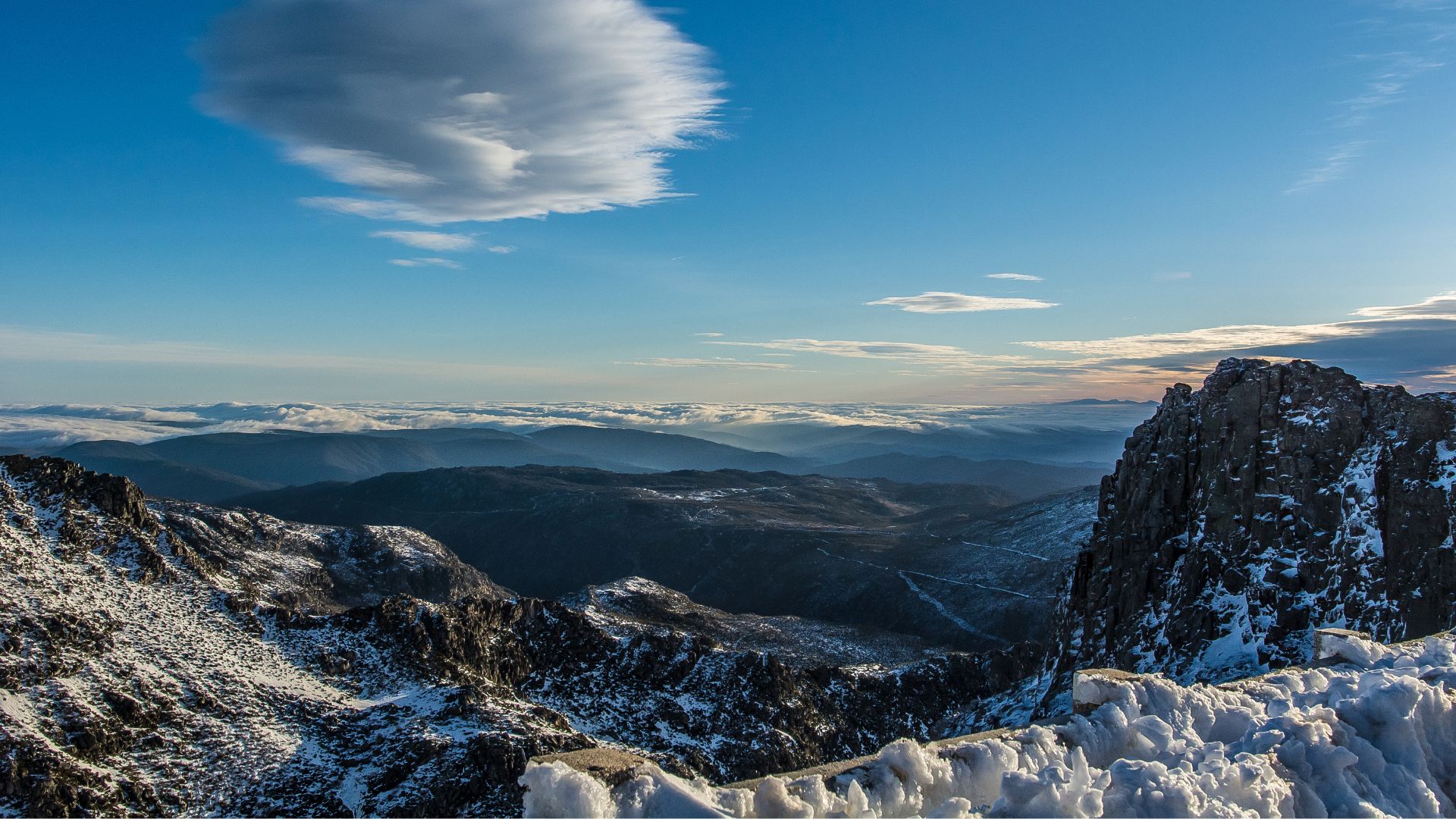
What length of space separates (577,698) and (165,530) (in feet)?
131

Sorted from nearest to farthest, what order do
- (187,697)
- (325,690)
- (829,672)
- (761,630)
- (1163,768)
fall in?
(1163,768), (187,697), (325,690), (829,672), (761,630)

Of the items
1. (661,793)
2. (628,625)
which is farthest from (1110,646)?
(628,625)

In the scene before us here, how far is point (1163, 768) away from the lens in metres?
8.85

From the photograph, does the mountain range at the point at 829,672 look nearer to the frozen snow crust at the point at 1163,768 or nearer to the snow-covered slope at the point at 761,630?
the frozen snow crust at the point at 1163,768

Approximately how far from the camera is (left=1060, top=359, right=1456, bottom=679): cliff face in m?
30.8

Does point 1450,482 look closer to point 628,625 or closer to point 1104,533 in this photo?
point 1104,533

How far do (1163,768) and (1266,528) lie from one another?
34.5 metres

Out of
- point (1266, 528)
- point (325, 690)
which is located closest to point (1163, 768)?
point (1266, 528)

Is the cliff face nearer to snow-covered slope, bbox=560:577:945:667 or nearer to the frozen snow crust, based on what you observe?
the frozen snow crust

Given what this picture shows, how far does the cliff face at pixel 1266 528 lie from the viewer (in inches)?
1212

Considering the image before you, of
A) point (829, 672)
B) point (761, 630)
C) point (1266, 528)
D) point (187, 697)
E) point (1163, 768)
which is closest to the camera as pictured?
point (1163, 768)

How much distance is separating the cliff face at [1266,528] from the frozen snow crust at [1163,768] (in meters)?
20.6

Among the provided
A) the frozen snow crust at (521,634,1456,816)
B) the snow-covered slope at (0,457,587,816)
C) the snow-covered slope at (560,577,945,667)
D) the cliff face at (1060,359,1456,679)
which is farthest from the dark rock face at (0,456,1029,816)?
the frozen snow crust at (521,634,1456,816)

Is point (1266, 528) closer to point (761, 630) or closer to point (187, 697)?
point (187, 697)
